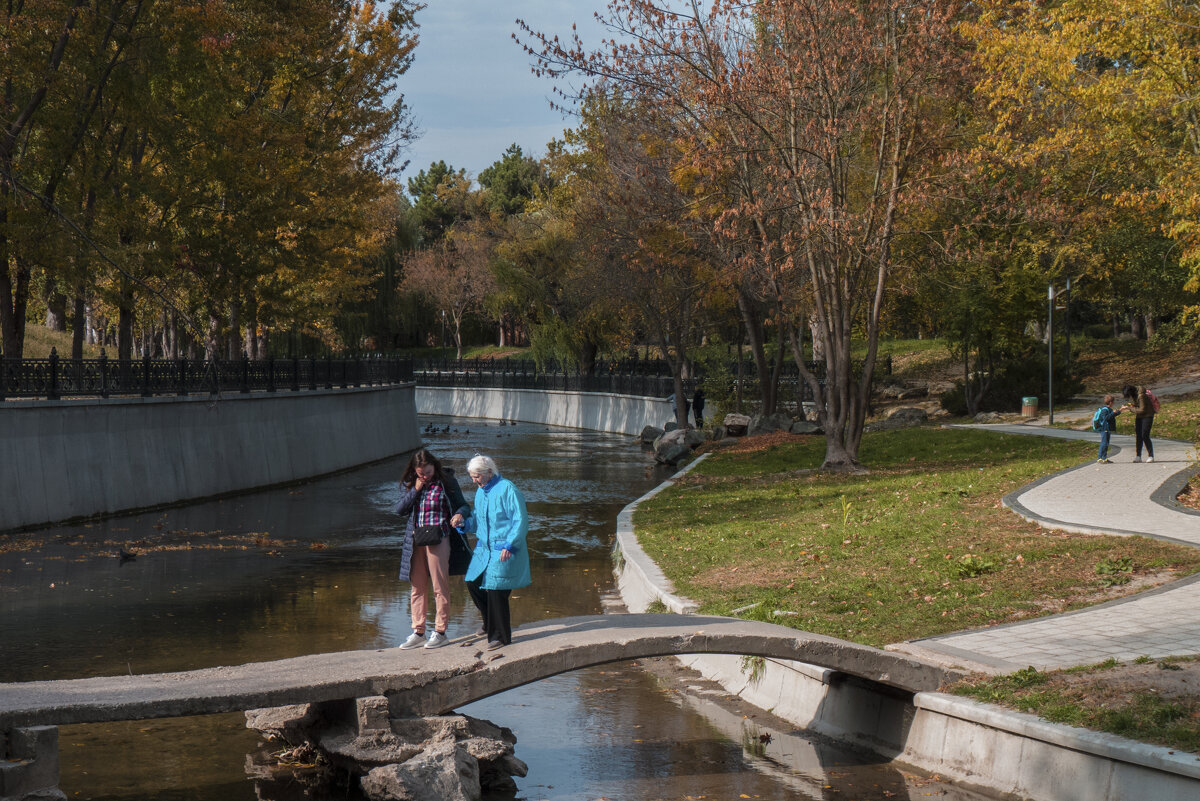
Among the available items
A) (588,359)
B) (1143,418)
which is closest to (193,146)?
(1143,418)

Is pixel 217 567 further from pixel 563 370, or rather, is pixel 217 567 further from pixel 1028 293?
pixel 563 370

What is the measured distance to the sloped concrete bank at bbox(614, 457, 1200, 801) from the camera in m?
6.92

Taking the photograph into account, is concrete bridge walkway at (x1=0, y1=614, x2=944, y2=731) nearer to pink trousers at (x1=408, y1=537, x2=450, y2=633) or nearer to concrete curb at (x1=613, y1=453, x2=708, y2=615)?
pink trousers at (x1=408, y1=537, x2=450, y2=633)

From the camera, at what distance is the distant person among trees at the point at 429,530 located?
9.46 m

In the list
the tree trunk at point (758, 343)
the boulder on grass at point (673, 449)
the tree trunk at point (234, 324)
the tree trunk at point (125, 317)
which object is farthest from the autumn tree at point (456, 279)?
the tree trunk at point (125, 317)

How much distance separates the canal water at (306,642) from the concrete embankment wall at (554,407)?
2501 centimetres

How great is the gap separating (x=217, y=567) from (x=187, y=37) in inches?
523

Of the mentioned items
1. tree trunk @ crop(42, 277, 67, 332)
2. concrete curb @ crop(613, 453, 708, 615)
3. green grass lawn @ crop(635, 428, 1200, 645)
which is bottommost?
concrete curb @ crop(613, 453, 708, 615)

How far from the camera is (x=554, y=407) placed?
59438 mm

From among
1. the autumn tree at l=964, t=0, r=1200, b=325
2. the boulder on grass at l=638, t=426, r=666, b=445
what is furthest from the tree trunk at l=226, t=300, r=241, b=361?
the autumn tree at l=964, t=0, r=1200, b=325

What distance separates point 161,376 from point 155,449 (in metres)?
1.84

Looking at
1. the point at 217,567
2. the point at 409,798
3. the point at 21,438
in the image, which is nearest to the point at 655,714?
the point at 409,798

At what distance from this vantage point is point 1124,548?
506 inches

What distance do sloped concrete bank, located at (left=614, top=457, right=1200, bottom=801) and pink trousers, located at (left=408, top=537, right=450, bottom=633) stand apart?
296 centimetres
